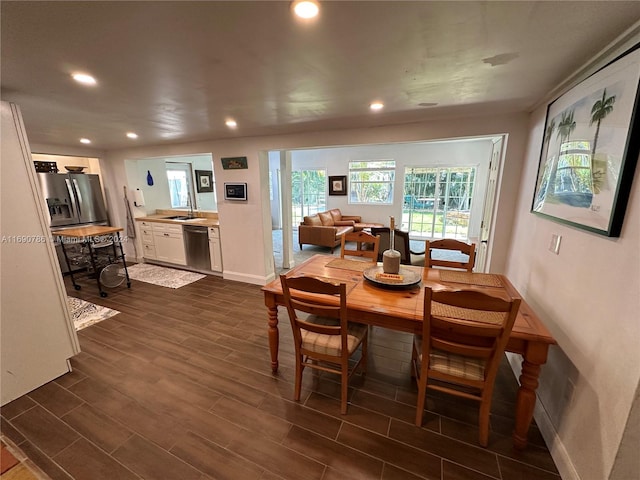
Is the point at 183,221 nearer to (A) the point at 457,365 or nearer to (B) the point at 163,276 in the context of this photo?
(B) the point at 163,276

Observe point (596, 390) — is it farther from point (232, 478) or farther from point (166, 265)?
point (166, 265)

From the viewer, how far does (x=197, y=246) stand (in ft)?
15.1

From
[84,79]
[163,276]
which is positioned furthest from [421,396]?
[163,276]

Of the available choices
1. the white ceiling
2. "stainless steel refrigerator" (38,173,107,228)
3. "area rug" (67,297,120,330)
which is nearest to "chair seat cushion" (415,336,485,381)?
the white ceiling

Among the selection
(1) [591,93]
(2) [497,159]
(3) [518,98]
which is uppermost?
(3) [518,98]

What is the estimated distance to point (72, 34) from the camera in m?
1.20

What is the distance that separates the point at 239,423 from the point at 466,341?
1594mm

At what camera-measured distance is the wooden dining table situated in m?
1.45

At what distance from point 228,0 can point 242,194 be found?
3.09 m

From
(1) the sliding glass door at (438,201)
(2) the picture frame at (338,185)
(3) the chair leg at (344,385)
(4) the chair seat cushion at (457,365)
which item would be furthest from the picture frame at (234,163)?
(1) the sliding glass door at (438,201)

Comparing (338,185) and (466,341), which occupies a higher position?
(338,185)

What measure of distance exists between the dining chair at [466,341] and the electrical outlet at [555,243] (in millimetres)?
632

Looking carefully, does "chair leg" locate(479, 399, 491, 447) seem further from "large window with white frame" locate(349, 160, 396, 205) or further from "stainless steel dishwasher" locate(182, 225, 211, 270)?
"large window with white frame" locate(349, 160, 396, 205)

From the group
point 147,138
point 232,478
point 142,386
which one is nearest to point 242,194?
point 147,138
